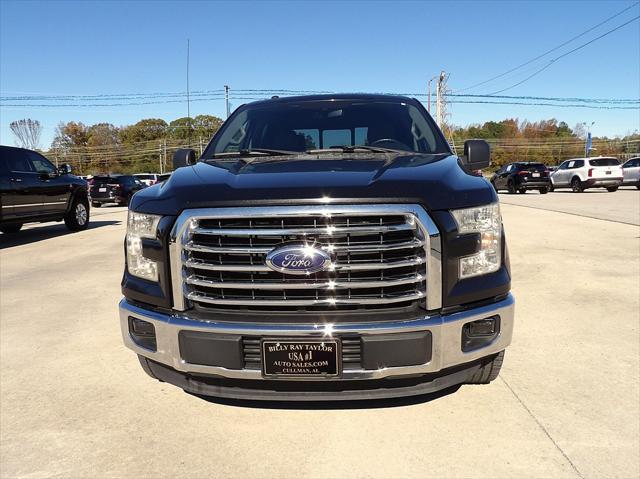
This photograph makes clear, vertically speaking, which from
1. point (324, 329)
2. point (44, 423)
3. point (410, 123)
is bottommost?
point (44, 423)

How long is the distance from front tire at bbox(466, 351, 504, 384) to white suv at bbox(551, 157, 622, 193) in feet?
79.1

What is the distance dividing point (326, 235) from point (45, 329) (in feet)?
11.0

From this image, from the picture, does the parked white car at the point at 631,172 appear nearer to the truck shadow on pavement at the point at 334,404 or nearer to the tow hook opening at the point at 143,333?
the truck shadow on pavement at the point at 334,404

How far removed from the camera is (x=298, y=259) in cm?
207

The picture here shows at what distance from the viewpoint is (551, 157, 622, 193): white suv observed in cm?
2261

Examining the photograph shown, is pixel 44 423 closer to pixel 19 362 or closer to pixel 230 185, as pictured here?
pixel 19 362

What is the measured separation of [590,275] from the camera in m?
5.64

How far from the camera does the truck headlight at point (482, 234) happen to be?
220cm

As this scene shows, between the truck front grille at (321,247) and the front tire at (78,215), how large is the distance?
10.6 m

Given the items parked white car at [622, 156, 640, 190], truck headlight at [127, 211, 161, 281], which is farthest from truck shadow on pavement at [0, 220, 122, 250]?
parked white car at [622, 156, 640, 190]

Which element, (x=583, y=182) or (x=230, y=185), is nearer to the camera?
(x=230, y=185)

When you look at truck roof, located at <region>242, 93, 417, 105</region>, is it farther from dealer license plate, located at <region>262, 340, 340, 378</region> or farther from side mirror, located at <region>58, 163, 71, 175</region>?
side mirror, located at <region>58, 163, 71, 175</region>

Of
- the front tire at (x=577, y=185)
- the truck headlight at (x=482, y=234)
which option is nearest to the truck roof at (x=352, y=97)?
the truck headlight at (x=482, y=234)

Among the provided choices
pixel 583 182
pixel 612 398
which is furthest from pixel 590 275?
pixel 583 182
